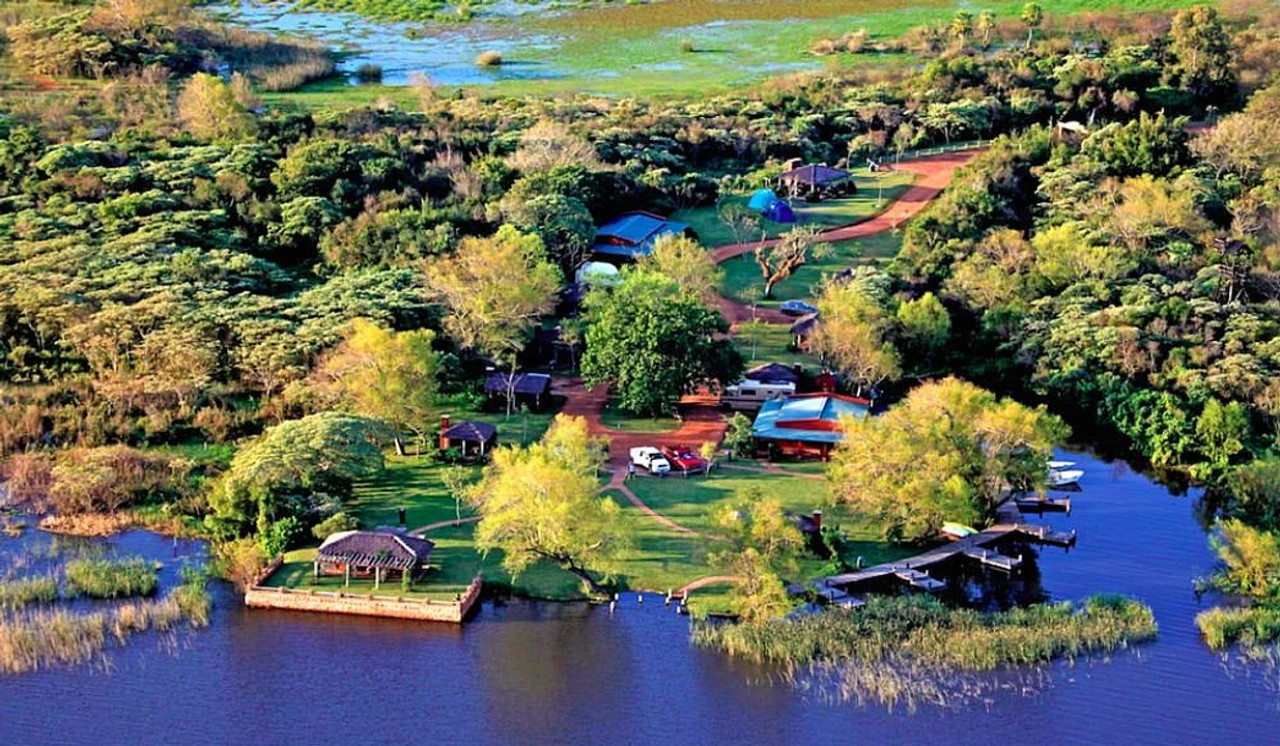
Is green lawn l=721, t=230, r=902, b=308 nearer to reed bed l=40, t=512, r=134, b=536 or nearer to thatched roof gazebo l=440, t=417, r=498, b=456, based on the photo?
thatched roof gazebo l=440, t=417, r=498, b=456

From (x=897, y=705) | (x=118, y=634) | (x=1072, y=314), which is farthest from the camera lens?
(x=1072, y=314)

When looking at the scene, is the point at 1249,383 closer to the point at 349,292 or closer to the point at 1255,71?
the point at 349,292

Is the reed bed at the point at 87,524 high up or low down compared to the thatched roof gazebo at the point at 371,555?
down

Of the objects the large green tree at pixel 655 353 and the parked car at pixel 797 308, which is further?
the parked car at pixel 797 308

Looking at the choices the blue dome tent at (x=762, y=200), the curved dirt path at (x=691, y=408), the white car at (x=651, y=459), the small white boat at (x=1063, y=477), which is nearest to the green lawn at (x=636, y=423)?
the curved dirt path at (x=691, y=408)

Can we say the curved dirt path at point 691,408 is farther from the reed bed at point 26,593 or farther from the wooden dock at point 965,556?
the reed bed at point 26,593

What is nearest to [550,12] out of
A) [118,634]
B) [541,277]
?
[541,277]
